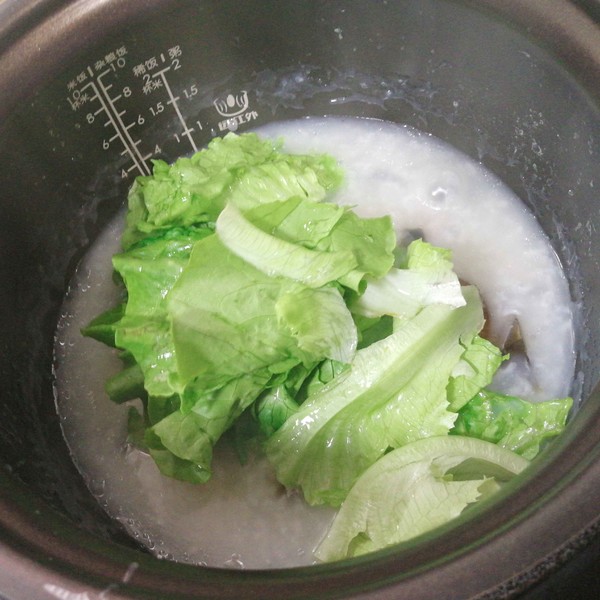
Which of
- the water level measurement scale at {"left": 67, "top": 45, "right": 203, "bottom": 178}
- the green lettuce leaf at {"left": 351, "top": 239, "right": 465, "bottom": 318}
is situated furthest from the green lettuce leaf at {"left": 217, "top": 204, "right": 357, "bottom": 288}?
the water level measurement scale at {"left": 67, "top": 45, "right": 203, "bottom": 178}

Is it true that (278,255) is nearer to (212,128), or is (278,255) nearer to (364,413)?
(364,413)

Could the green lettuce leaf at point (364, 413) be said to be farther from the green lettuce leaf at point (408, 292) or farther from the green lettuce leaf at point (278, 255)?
the green lettuce leaf at point (278, 255)

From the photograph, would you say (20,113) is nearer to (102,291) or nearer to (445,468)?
(102,291)

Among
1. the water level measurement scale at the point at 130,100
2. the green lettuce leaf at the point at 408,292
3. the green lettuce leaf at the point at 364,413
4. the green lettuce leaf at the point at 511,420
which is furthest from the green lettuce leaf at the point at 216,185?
the green lettuce leaf at the point at 511,420

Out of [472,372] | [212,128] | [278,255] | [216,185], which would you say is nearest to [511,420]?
[472,372]

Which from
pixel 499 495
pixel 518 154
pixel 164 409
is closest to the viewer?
pixel 499 495

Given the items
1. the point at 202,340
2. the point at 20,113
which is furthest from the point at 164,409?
the point at 20,113
